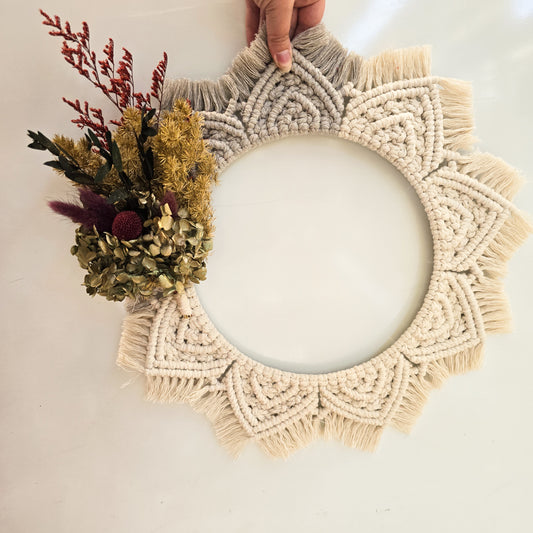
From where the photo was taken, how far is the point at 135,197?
0.68 meters

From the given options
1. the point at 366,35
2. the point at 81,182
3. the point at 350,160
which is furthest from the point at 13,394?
the point at 366,35

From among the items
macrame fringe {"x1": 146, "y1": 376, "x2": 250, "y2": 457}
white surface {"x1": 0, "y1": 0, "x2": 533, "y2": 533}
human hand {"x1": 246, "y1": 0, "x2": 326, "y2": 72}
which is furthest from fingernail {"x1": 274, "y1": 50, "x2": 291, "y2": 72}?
macrame fringe {"x1": 146, "y1": 376, "x2": 250, "y2": 457}

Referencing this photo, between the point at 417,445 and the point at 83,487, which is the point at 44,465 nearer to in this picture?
the point at 83,487

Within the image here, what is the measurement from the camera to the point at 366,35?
2.68 ft

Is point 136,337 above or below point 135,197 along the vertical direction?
below

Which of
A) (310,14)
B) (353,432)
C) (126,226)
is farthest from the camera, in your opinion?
(353,432)

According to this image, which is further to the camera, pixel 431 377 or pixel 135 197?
pixel 431 377

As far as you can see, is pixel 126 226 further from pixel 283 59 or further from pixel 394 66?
pixel 394 66

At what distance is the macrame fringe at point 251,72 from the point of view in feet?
2.49

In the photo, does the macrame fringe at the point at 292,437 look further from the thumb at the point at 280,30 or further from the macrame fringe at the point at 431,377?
the thumb at the point at 280,30

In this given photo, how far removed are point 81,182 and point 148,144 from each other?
0.12m

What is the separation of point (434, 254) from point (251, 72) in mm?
484

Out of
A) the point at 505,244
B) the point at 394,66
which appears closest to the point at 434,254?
the point at 505,244

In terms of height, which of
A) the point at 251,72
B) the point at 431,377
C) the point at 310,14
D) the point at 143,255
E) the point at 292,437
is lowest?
the point at 292,437
